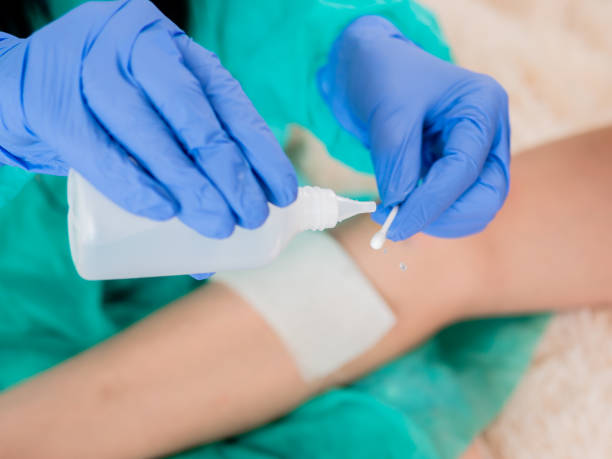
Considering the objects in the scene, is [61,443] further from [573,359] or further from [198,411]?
[573,359]

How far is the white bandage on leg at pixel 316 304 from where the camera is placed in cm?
80

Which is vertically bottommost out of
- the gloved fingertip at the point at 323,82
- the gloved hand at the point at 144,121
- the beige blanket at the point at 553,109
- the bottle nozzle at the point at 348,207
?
the beige blanket at the point at 553,109

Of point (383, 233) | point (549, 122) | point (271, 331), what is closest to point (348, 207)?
point (383, 233)

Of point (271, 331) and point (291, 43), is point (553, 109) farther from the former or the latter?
point (271, 331)

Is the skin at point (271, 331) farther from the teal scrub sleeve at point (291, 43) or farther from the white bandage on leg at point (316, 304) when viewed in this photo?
the teal scrub sleeve at point (291, 43)

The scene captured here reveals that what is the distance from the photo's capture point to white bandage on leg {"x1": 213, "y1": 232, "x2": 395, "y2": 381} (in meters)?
0.80

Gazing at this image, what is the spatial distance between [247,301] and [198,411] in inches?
6.5

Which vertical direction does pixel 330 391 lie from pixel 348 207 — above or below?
below

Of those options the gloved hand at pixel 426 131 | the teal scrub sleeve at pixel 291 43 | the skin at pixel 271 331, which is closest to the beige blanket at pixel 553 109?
the skin at pixel 271 331

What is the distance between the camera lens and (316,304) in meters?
0.81

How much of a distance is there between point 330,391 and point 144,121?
1.74ft

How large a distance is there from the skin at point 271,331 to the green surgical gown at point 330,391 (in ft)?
0.17

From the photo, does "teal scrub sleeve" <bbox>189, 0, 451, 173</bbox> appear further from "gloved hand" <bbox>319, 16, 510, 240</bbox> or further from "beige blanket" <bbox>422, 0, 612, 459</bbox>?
"beige blanket" <bbox>422, 0, 612, 459</bbox>

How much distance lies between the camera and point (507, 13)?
1.34 m
